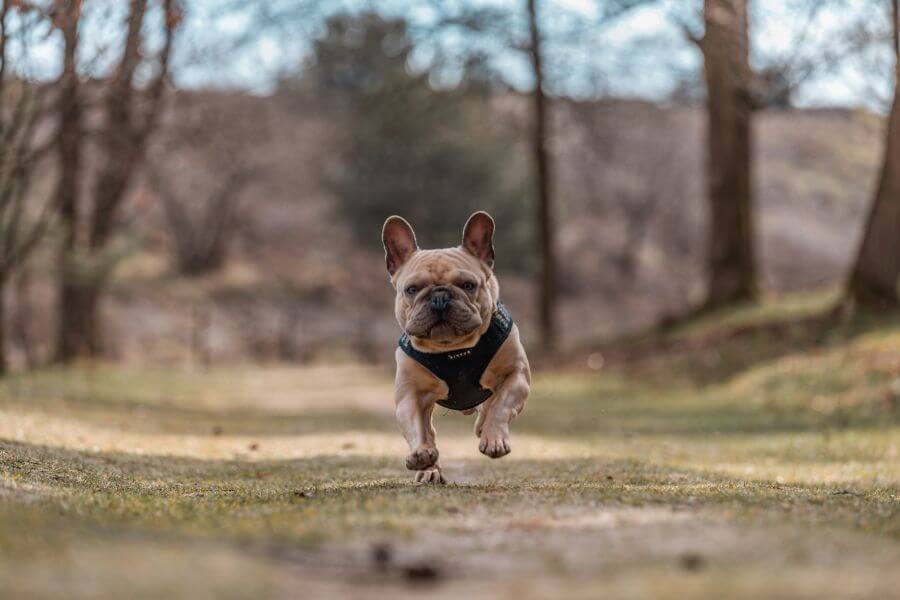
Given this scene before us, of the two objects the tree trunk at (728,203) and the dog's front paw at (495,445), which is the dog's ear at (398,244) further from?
the tree trunk at (728,203)

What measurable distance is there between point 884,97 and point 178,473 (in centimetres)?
1438

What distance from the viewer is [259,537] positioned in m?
4.27

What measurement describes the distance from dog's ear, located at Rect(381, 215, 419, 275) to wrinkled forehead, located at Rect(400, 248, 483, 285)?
0.20 metres

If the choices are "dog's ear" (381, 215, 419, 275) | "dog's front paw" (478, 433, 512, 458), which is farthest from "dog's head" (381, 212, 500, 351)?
"dog's front paw" (478, 433, 512, 458)

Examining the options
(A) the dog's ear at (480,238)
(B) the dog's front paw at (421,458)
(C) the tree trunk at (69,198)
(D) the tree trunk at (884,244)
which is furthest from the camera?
(D) the tree trunk at (884,244)

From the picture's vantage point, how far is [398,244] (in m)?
7.34

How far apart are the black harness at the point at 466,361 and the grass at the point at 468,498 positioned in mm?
586

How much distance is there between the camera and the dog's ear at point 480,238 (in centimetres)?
718

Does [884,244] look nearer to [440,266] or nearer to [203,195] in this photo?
[440,266]

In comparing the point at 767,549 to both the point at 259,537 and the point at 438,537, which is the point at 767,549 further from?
the point at 259,537

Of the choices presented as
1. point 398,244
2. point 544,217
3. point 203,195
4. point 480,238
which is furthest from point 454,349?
point 203,195

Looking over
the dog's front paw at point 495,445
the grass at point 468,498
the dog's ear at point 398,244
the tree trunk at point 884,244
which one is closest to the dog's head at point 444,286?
the dog's ear at point 398,244

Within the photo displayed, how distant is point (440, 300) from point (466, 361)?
1.64 feet

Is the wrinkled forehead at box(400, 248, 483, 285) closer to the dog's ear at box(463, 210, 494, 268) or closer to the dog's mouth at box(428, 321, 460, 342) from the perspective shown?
the dog's ear at box(463, 210, 494, 268)
